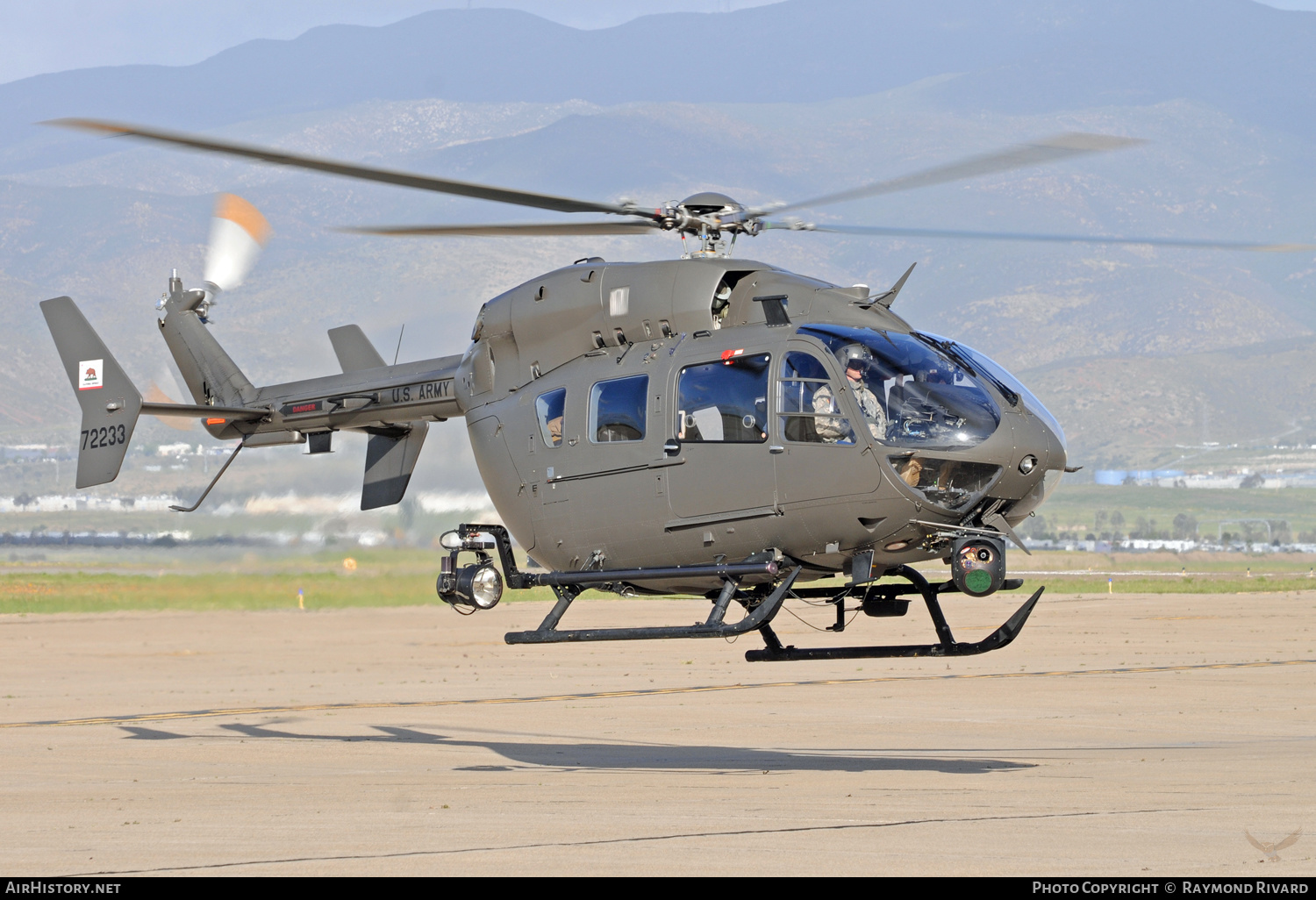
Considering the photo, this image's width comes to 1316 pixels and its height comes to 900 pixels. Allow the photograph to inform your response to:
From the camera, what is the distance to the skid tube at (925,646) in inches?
522

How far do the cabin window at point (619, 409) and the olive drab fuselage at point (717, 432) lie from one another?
0.06 ft

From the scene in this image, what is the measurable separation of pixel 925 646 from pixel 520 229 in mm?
5259

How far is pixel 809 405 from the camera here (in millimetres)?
13031

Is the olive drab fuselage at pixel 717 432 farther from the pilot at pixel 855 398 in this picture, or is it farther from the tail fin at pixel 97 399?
the tail fin at pixel 97 399

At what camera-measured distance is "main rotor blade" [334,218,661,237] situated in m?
14.3

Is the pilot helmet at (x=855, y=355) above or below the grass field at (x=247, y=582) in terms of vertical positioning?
above

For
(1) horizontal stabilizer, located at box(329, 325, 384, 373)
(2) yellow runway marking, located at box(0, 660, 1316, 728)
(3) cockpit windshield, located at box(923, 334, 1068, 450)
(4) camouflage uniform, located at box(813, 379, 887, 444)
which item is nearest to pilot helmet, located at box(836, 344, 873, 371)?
(4) camouflage uniform, located at box(813, 379, 887, 444)

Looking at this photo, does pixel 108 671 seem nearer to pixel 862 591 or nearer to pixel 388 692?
pixel 388 692

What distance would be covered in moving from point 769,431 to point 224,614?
39025 millimetres

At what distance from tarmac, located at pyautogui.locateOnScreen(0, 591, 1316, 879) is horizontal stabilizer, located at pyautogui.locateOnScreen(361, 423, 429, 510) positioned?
311 centimetres

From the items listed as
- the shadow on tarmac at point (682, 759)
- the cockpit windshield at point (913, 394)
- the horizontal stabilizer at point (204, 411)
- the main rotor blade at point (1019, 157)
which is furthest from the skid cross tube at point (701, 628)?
the horizontal stabilizer at point (204, 411)

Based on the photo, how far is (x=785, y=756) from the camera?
17453mm

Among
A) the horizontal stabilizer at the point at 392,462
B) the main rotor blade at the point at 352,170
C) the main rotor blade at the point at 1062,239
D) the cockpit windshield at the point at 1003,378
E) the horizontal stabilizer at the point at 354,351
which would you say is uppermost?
the main rotor blade at the point at 352,170
